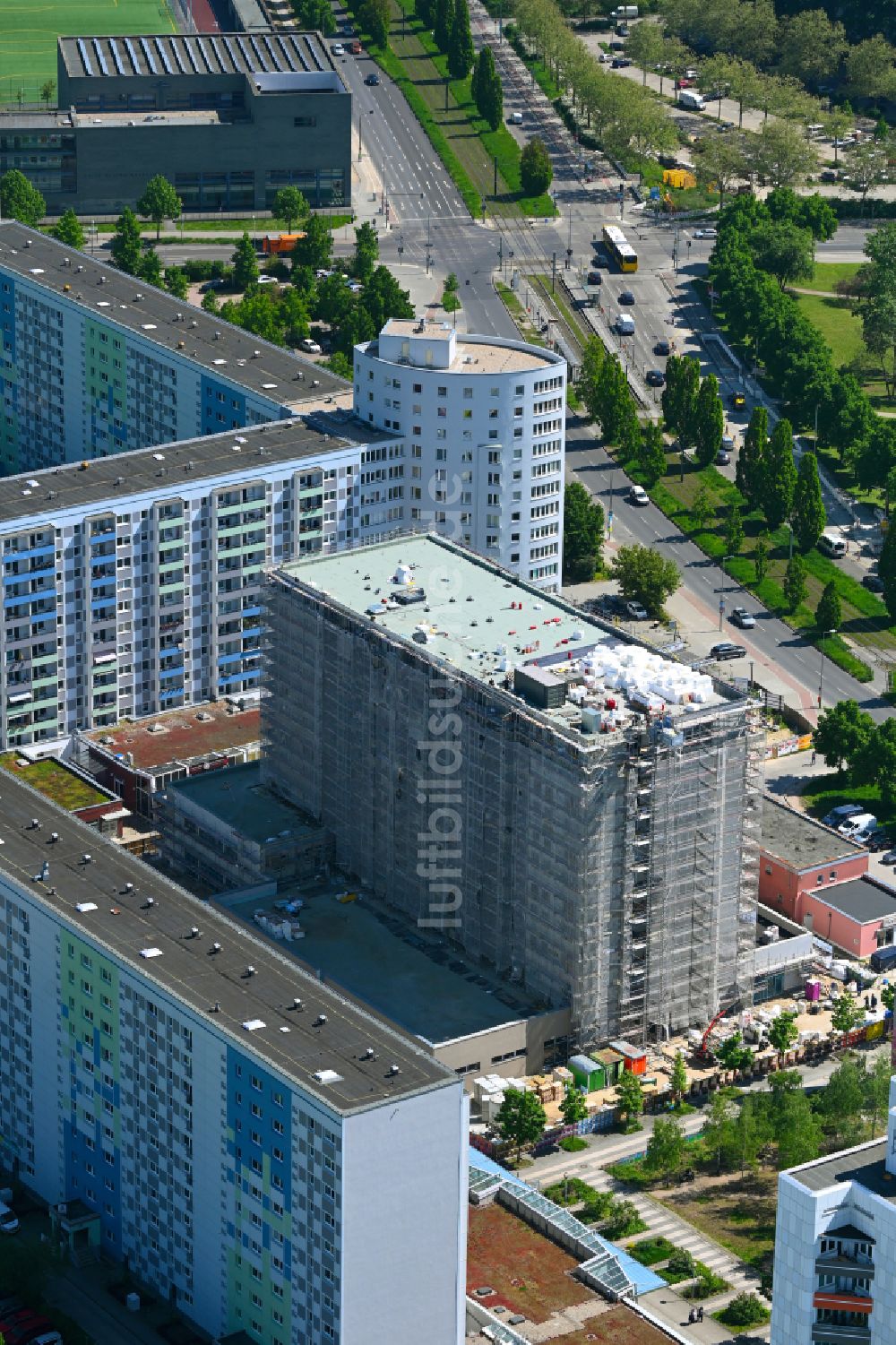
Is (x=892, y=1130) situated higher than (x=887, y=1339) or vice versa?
(x=892, y=1130)
